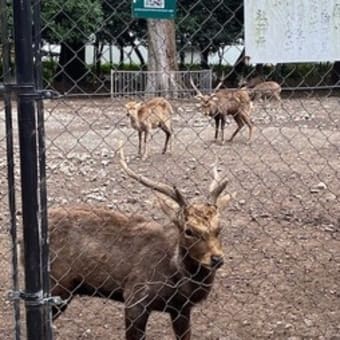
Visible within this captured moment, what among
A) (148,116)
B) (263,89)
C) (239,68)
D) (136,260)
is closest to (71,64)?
(263,89)

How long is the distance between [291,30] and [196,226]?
1.09 metres

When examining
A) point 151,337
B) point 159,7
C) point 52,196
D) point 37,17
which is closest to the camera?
point 37,17

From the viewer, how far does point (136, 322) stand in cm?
392

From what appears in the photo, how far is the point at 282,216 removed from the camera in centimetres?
682

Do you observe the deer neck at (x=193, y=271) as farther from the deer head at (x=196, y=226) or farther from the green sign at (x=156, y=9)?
the green sign at (x=156, y=9)

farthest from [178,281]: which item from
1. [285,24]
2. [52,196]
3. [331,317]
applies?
[52,196]

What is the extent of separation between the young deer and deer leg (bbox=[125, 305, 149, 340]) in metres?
7.13

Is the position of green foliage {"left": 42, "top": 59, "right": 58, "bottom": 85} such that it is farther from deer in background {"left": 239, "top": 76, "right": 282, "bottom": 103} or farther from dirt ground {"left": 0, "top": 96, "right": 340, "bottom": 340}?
deer in background {"left": 239, "top": 76, "right": 282, "bottom": 103}

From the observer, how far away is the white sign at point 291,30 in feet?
9.70

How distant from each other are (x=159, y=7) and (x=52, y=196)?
5.14m

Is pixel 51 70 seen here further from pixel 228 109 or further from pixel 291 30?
pixel 291 30

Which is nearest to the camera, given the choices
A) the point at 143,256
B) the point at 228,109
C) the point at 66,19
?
the point at 143,256

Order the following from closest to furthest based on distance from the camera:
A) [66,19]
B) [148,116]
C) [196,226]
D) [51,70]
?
[196,226] → [51,70] → [66,19] → [148,116]

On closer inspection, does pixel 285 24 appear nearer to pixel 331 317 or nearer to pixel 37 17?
pixel 37 17
